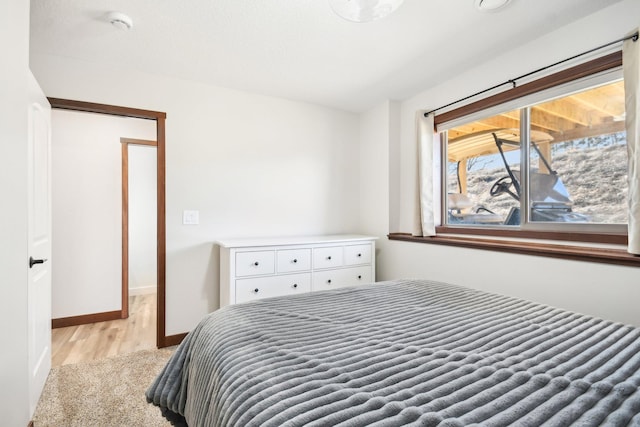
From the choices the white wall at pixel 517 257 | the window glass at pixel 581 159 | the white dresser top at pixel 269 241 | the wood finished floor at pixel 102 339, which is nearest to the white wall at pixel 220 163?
the white dresser top at pixel 269 241

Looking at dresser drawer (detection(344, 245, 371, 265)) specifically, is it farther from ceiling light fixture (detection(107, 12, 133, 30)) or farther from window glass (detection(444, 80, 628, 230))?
ceiling light fixture (detection(107, 12, 133, 30))

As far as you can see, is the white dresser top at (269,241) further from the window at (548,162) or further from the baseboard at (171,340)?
the window at (548,162)

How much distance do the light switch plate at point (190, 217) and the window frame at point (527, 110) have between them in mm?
2374

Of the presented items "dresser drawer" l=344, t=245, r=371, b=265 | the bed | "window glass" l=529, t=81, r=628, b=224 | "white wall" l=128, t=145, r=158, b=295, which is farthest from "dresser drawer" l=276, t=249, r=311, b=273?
"white wall" l=128, t=145, r=158, b=295

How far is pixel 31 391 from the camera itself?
166 centimetres

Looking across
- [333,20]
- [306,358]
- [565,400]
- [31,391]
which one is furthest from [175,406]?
[333,20]

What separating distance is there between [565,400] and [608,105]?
6.79ft

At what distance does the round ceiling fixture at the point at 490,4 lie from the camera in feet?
5.74

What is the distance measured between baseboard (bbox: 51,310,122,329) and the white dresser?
4.94 feet

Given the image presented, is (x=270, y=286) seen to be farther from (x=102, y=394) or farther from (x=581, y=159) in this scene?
(x=581, y=159)

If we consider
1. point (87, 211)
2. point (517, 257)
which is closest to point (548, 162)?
point (517, 257)

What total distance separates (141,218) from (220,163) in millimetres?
2293

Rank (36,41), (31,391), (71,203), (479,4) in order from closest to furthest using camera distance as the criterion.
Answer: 1. (31,391)
2. (479,4)
3. (36,41)
4. (71,203)

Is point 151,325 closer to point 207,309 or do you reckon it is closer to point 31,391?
point 207,309
